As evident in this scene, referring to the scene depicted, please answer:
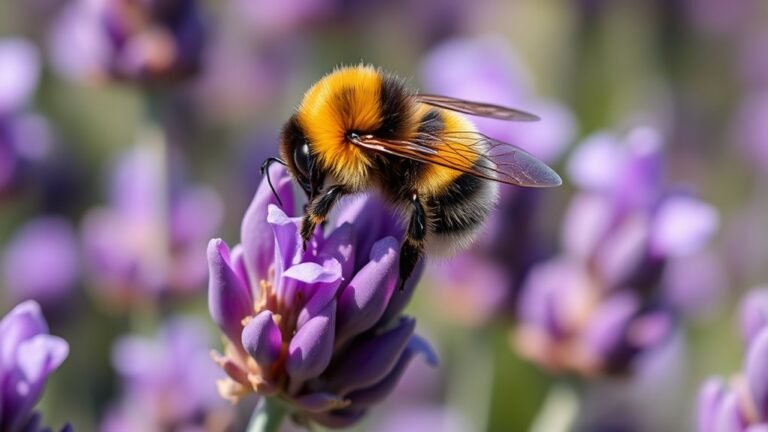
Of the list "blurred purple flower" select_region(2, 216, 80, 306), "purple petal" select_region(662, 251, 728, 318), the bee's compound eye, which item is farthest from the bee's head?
"purple petal" select_region(662, 251, 728, 318)

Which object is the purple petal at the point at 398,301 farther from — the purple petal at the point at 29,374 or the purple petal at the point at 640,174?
the purple petal at the point at 640,174

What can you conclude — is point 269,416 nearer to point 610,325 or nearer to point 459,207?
point 459,207

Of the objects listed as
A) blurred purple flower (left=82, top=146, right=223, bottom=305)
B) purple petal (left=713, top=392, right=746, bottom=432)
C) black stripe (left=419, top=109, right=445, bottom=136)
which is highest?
black stripe (left=419, top=109, right=445, bottom=136)

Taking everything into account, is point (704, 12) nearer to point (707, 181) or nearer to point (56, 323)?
point (707, 181)

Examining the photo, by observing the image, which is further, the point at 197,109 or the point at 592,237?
the point at 197,109

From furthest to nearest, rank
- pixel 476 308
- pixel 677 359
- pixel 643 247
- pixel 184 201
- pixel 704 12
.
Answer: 1. pixel 704 12
2. pixel 677 359
3. pixel 184 201
4. pixel 476 308
5. pixel 643 247

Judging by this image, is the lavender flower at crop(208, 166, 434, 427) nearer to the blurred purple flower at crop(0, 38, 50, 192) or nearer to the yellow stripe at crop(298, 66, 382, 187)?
the yellow stripe at crop(298, 66, 382, 187)

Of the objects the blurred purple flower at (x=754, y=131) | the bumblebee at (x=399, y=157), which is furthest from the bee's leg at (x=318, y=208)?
the blurred purple flower at (x=754, y=131)

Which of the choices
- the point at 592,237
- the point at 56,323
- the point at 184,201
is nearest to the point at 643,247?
the point at 592,237
